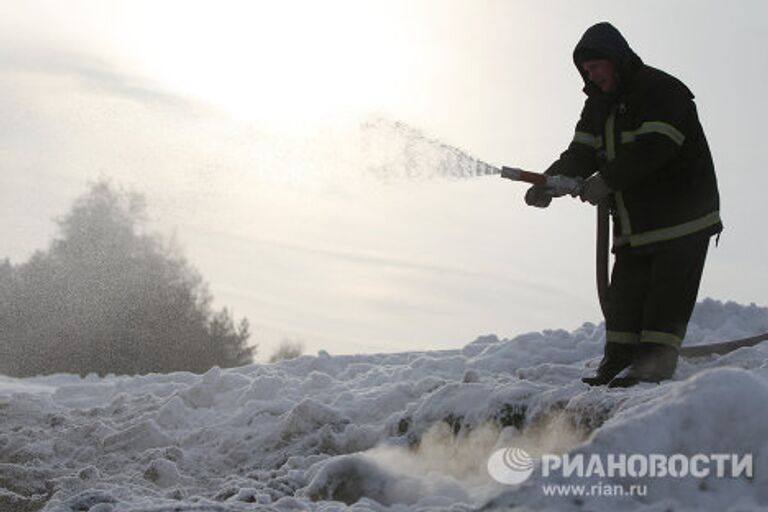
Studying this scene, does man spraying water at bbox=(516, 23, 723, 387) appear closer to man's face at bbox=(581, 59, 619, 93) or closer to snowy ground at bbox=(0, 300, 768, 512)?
man's face at bbox=(581, 59, 619, 93)

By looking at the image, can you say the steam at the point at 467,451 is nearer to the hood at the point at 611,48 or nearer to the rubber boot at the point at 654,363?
the rubber boot at the point at 654,363

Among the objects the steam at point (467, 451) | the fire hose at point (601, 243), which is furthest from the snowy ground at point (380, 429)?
the fire hose at point (601, 243)

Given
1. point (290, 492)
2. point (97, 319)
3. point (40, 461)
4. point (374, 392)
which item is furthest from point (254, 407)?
point (97, 319)

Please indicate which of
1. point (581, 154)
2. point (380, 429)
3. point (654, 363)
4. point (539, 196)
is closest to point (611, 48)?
point (581, 154)

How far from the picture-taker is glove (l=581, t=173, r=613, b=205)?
7.07 m

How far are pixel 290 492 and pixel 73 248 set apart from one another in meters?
25.2

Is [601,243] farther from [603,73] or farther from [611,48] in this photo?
[611,48]

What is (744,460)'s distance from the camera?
182 inches

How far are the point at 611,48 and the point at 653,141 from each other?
691mm

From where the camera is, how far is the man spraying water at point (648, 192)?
22.8ft

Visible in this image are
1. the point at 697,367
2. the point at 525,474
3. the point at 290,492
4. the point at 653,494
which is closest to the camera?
the point at 653,494

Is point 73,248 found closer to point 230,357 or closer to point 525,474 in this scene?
point 230,357

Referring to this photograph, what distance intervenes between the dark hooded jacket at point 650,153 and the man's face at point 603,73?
4 cm

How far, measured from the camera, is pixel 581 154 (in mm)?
7699
